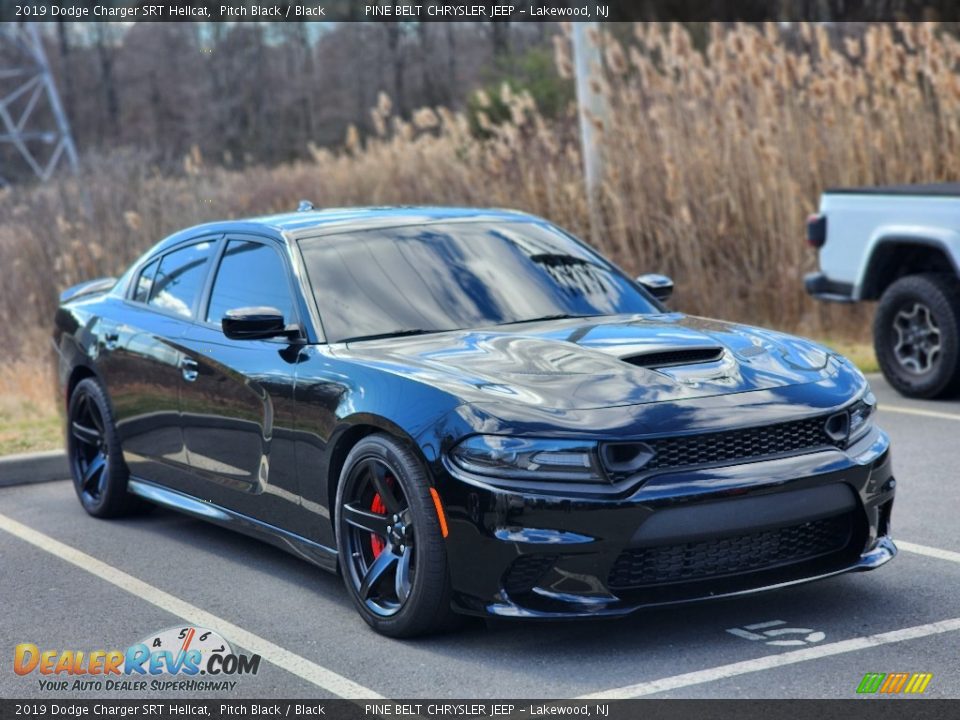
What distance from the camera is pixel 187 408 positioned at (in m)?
6.62

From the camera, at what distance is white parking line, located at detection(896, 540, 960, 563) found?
6.04 meters

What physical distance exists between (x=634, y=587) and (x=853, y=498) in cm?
84

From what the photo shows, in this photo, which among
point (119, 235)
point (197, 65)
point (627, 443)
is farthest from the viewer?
point (197, 65)

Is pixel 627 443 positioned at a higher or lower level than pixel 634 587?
higher

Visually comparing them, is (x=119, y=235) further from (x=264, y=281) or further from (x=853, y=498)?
(x=853, y=498)

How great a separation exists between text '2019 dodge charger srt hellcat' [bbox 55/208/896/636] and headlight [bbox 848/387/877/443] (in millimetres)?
14

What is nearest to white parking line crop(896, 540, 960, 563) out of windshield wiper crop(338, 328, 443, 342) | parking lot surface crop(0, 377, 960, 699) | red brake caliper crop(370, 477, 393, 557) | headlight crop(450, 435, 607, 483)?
parking lot surface crop(0, 377, 960, 699)

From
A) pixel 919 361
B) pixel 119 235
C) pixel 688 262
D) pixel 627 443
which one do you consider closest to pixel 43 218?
pixel 119 235

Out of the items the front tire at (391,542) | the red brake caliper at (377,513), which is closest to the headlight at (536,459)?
the front tire at (391,542)

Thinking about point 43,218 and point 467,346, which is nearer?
point 467,346

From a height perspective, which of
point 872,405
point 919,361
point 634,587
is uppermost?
point 872,405

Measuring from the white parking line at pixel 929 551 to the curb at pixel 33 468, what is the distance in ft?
16.3

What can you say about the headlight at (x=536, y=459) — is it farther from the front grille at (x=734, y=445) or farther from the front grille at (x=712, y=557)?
the front grille at (x=712, y=557)

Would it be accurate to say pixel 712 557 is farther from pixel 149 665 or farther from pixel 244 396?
pixel 244 396
